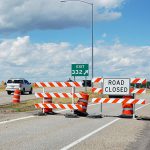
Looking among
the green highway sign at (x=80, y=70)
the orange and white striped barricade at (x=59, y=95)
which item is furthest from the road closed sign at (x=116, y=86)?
the green highway sign at (x=80, y=70)

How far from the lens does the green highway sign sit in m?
39.3

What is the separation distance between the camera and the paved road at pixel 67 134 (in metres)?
11.4

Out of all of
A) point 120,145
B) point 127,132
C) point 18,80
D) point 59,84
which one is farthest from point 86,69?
point 120,145

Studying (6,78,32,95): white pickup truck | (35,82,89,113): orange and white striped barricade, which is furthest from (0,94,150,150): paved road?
(6,78,32,95): white pickup truck

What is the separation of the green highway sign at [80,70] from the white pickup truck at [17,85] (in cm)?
1084

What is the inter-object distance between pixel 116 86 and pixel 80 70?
19496mm

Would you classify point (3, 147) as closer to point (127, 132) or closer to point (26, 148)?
point (26, 148)

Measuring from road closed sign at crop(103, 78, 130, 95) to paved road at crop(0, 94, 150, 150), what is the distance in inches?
94.8

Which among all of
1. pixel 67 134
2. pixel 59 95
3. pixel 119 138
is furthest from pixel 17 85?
pixel 119 138

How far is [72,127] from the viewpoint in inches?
618

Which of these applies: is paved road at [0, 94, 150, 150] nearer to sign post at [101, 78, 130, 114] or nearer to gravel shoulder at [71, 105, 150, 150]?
gravel shoulder at [71, 105, 150, 150]

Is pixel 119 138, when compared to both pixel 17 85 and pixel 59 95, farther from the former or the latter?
pixel 17 85

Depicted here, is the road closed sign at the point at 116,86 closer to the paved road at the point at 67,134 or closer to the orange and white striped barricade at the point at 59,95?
the orange and white striped barricade at the point at 59,95

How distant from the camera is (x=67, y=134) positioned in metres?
13.6
